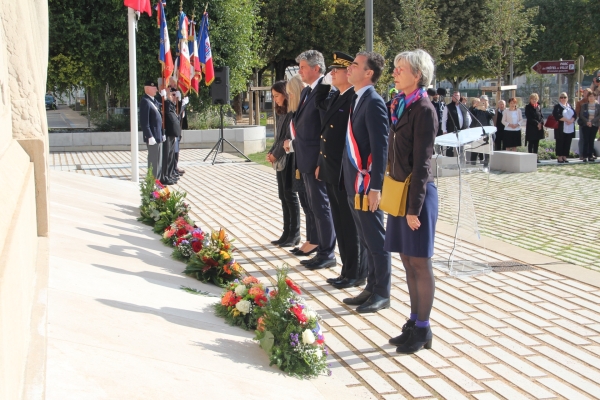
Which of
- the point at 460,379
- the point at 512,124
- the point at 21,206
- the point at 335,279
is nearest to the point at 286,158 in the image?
the point at 335,279

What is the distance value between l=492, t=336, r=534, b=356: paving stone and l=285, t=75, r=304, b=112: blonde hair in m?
3.49

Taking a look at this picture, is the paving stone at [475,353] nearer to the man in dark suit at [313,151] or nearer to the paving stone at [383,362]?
the paving stone at [383,362]

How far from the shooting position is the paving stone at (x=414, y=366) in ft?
14.5

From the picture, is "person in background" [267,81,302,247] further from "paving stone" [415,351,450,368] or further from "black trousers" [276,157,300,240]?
"paving stone" [415,351,450,368]

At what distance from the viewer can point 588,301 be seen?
19.7ft

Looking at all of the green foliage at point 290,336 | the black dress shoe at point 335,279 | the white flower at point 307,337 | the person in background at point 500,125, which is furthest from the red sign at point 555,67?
the white flower at point 307,337

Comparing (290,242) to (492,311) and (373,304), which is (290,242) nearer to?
(373,304)

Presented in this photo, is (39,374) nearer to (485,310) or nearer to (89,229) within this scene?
(485,310)

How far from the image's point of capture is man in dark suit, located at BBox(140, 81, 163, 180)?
1325cm

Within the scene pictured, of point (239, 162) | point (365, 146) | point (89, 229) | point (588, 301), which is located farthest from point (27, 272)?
point (239, 162)

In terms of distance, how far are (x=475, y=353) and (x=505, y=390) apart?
0.62 meters

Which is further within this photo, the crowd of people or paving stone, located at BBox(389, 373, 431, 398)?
the crowd of people

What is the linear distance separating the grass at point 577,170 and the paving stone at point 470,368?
453 inches

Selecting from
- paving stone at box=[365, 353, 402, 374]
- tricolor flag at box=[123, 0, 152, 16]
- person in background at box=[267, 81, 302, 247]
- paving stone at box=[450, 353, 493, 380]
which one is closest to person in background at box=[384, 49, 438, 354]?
paving stone at box=[365, 353, 402, 374]
